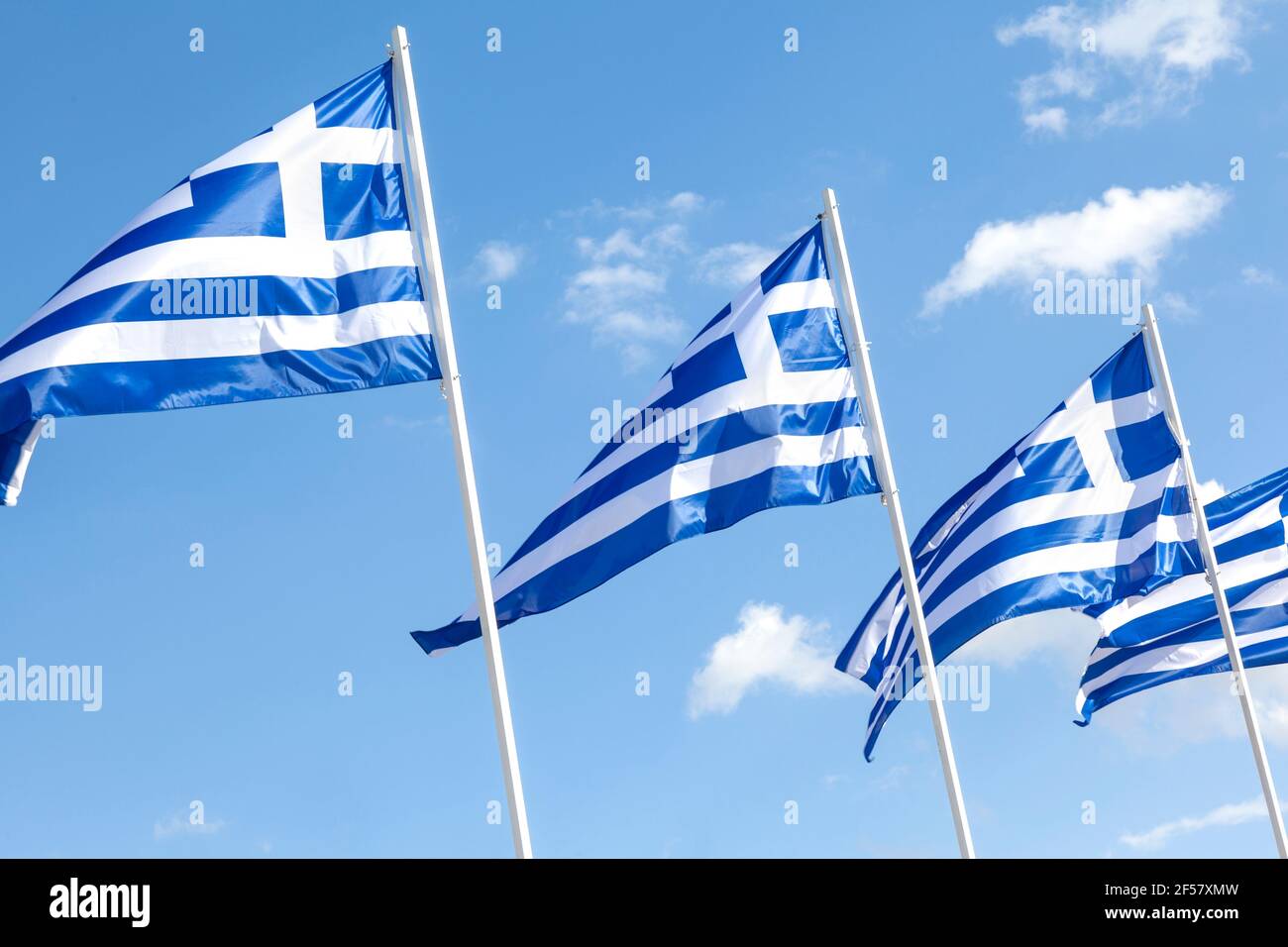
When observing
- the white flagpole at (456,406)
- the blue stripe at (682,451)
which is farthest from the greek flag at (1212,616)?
the white flagpole at (456,406)

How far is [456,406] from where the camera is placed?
14.1m

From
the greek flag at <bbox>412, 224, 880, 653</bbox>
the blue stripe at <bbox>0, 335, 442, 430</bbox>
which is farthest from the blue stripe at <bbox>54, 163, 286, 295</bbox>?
the greek flag at <bbox>412, 224, 880, 653</bbox>

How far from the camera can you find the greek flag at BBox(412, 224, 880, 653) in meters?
16.2

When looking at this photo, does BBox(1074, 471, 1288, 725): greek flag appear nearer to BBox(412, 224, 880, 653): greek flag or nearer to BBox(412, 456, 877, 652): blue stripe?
BBox(412, 224, 880, 653): greek flag

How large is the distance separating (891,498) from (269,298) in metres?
8.03

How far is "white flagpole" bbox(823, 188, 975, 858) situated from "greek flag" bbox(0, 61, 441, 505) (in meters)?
6.21

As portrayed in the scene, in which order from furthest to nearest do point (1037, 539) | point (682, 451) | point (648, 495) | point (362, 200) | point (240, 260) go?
point (1037, 539) → point (682, 451) → point (648, 495) → point (362, 200) → point (240, 260)

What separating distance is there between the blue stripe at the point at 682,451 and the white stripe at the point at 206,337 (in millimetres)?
3364

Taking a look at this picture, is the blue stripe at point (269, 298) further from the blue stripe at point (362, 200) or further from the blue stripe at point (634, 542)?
the blue stripe at point (634, 542)

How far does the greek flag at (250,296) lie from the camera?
42.0 ft

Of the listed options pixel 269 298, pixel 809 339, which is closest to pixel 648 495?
pixel 809 339

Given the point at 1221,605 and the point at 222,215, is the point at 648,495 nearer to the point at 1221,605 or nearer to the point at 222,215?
the point at 222,215
